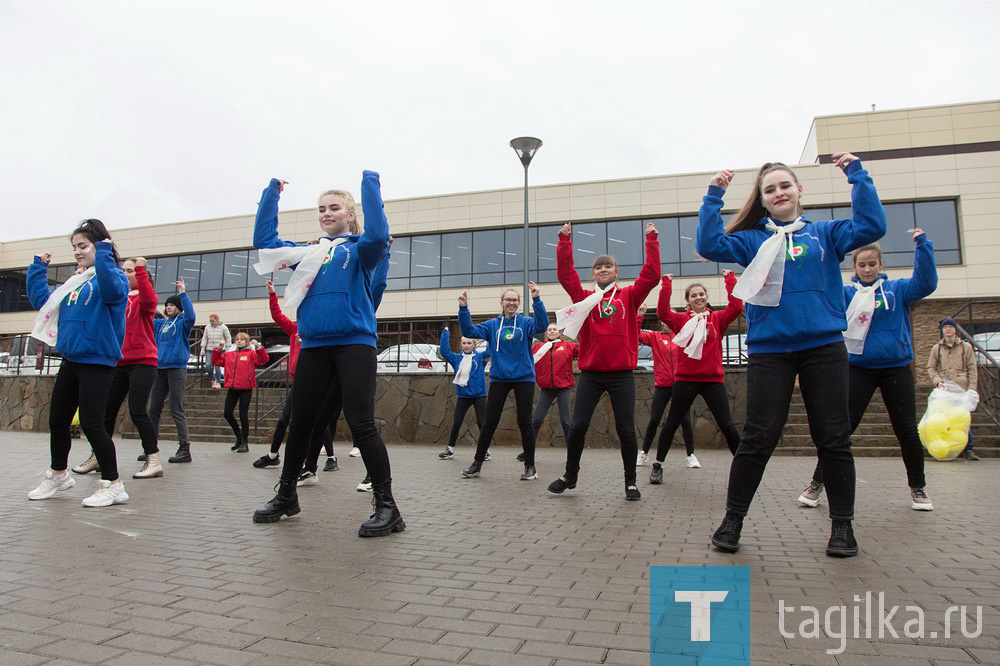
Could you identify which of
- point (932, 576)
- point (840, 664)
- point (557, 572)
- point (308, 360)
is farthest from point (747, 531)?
point (308, 360)

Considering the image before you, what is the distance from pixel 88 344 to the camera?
475 cm

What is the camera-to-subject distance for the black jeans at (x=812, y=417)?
350 cm

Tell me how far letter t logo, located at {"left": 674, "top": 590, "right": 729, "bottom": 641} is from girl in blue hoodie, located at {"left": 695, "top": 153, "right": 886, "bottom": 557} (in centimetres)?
82

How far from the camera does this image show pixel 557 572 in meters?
3.03

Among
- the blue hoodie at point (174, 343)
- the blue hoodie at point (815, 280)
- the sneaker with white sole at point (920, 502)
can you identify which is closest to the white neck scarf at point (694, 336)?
the sneaker with white sole at point (920, 502)

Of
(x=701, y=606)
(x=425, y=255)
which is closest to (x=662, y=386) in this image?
(x=701, y=606)

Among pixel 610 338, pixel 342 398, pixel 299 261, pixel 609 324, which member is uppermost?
pixel 299 261

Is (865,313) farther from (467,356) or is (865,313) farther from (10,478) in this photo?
(10,478)

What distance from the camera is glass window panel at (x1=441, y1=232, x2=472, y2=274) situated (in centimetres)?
2742

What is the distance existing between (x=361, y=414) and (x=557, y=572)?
5.05 ft

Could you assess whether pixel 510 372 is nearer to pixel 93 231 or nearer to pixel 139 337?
pixel 139 337

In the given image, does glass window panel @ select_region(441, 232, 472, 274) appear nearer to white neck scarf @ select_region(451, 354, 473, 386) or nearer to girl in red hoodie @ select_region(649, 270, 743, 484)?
white neck scarf @ select_region(451, 354, 473, 386)

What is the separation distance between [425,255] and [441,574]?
25605 millimetres

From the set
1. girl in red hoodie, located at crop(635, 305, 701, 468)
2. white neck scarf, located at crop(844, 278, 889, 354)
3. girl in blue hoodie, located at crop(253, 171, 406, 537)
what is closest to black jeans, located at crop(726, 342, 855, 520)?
white neck scarf, located at crop(844, 278, 889, 354)
